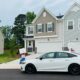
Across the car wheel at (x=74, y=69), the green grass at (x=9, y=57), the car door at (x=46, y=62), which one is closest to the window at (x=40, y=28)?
the green grass at (x=9, y=57)

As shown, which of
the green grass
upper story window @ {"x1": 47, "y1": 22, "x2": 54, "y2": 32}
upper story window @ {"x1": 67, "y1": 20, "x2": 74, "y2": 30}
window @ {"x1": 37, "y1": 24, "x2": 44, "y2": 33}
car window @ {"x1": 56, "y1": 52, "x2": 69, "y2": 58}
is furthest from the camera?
window @ {"x1": 37, "y1": 24, "x2": 44, "y2": 33}

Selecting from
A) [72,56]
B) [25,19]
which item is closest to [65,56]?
[72,56]

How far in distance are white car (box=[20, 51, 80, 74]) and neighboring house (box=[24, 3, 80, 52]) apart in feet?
86.1

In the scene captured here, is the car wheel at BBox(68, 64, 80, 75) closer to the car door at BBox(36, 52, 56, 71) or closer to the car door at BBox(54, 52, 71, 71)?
the car door at BBox(54, 52, 71, 71)

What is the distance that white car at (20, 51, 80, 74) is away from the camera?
18872mm

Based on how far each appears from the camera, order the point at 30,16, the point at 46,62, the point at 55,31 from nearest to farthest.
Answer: the point at 46,62, the point at 55,31, the point at 30,16

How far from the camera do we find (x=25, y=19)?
88.8 m

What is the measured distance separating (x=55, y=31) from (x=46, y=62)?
3004cm

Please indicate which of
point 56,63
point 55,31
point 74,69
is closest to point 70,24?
point 55,31

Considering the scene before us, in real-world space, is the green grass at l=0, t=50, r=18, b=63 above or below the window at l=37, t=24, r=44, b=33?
below

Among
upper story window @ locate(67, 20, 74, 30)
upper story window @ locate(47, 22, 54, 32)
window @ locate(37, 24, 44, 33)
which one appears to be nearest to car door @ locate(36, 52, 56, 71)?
upper story window @ locate(67, 20, 74, 30)

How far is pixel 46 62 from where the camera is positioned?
1969 centimetres

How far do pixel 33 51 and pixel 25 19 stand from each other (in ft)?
120

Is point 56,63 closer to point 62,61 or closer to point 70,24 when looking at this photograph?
point 62,61
